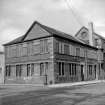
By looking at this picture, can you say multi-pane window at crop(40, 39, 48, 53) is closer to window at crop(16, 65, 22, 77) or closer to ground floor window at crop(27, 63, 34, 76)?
ground floor window at crop(27, 63, 34, 76)

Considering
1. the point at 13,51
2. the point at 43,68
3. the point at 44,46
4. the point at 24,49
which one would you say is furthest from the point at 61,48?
the point at 13,51

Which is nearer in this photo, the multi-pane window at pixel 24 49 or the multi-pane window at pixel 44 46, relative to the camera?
Result: the multi-pane window at pixel 44 46

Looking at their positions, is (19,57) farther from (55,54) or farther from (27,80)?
(55,54)

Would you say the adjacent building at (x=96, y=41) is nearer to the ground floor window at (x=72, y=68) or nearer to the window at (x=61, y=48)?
the ground floor window at (x=72, y=68)

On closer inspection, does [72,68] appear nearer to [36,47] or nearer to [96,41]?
[36,47]

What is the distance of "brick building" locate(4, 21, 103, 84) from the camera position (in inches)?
1060

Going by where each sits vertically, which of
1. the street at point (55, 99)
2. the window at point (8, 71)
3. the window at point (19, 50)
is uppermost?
the window at point (19, 50)

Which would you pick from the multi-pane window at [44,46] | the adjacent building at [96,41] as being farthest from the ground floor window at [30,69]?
the adjacent building at [96,41]

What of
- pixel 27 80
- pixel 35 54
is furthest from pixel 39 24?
pixel 27 80

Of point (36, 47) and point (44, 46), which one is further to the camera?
point (36, 47)

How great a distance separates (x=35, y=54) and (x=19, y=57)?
3.92m

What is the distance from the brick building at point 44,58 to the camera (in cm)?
2693

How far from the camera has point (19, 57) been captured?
103 feet

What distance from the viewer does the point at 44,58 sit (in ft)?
90.6
